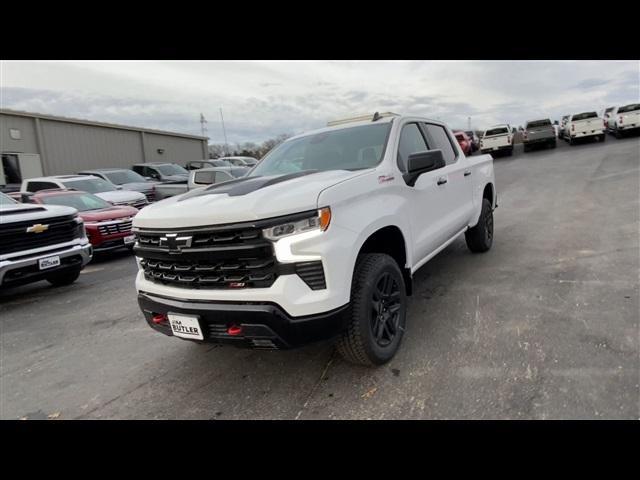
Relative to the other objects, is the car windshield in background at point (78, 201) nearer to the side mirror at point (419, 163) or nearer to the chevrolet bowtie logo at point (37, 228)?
the chevrolet bowtie logo at point (37, 228)

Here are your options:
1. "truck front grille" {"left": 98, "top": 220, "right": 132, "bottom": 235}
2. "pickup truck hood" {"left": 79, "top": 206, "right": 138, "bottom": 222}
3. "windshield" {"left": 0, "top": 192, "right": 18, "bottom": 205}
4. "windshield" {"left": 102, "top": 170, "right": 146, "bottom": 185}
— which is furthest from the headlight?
"windshield" {"left": 102, "top": 170, "right": 146, "bottom": 185}

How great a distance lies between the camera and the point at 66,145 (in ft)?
74.8

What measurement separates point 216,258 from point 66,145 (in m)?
24.5

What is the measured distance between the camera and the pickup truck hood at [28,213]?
18.6 ft

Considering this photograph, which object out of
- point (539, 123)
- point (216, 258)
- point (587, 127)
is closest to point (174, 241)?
point (216, 258)

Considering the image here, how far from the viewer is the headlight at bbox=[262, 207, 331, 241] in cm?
255

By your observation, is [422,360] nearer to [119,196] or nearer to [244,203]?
[244,203]

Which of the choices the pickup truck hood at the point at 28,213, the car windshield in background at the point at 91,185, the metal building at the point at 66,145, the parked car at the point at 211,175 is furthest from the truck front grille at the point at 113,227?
the metal building at the point at 66,145

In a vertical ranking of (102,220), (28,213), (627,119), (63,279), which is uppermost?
(627,119)

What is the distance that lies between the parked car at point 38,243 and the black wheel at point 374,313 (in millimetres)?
4834

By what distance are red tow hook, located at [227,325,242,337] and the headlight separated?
59cm

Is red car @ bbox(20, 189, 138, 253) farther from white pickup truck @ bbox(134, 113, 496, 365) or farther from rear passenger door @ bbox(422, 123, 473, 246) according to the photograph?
rear passenger door @ bbox(422, 123, 473, 246)
